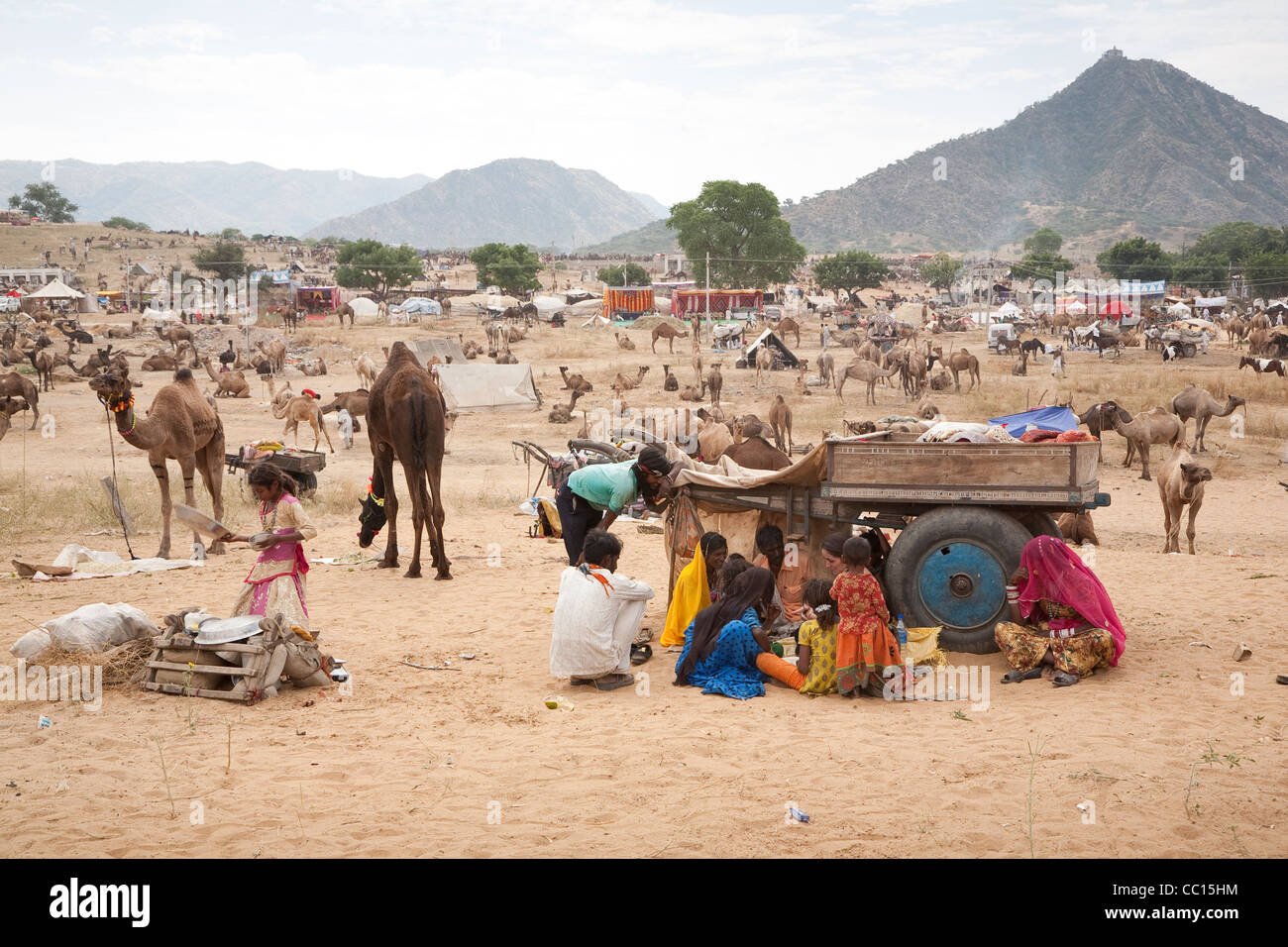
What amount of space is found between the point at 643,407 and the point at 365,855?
23815 mm

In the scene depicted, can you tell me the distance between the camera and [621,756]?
19.2ft

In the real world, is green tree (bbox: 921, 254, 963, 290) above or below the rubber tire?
above

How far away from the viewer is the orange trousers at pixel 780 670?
7086 millimetres

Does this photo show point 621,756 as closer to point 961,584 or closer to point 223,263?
point 961,584

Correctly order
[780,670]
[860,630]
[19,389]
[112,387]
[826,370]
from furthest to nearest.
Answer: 1. [826,370]
2. [19,389]
3. [112,387]
4. [780,670]
5. [860,630]

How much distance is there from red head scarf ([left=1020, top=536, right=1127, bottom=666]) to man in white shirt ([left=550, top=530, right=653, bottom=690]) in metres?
2.70

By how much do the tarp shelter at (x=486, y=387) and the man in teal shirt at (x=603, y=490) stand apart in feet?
62.4

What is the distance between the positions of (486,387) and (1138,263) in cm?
6533

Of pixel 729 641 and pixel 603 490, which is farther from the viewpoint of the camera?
pixel 603 490

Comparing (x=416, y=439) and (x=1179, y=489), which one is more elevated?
(x=416, y=439)

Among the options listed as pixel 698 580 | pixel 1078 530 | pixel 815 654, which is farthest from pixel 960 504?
pixel 1078 530

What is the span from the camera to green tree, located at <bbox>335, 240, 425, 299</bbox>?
66.8 m

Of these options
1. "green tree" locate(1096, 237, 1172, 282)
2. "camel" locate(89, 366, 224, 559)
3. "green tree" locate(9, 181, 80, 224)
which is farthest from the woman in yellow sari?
"green tree" locate(9, 181, 80, 224)

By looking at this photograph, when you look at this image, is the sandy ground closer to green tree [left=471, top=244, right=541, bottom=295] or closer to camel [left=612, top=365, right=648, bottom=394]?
camel [left=612, top=365, right=648, bottom=394]
